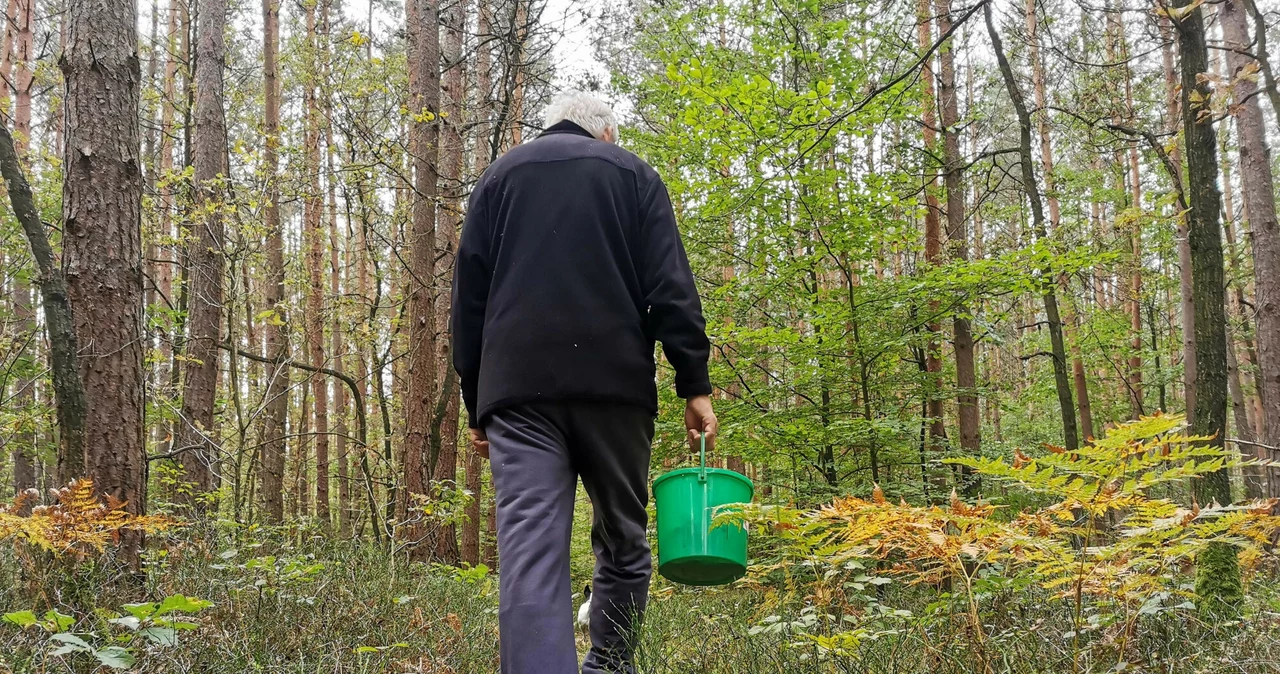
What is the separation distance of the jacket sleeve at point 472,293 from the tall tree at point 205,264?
20.6 feet

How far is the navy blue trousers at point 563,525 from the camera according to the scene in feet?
7.02

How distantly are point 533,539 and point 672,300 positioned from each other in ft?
3.03

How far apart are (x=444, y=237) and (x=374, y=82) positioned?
1.98 m

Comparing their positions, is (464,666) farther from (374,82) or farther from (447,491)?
(374,82)

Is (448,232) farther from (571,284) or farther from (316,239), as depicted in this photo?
(571,284)

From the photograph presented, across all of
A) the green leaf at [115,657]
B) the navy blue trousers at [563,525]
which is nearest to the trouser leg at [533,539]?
the navy blue trousers at [563,525]

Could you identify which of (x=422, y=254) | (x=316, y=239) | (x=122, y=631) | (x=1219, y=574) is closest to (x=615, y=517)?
(x=122, y=631)

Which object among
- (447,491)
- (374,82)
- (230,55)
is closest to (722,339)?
(447,491)

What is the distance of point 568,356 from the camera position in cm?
238

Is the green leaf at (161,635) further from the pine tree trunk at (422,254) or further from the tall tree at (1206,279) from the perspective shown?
the pine tree trunk at (422,254)

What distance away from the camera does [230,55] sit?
54.9ft

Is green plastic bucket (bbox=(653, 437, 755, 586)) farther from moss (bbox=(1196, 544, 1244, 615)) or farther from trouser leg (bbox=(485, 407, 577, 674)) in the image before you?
moss (bbox=(1196, 544, 1244, 615))

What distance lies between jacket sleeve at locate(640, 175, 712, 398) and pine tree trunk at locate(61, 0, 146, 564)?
292 cm

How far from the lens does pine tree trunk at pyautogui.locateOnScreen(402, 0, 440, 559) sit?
280 inches
